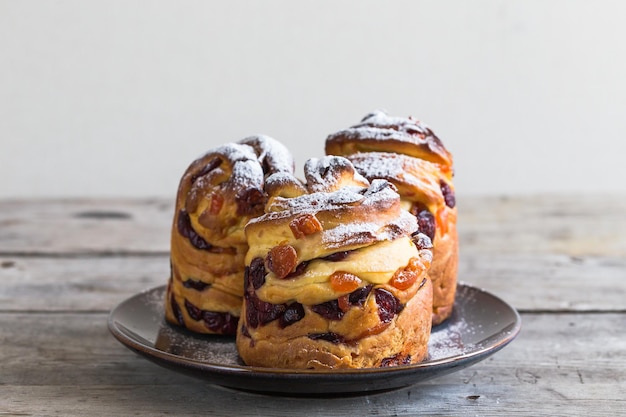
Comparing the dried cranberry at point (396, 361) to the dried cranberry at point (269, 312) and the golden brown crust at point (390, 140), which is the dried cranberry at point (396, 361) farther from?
the golden brown crust at point (390, 140)

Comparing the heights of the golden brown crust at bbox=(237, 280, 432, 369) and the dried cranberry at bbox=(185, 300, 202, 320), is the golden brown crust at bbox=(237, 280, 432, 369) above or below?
above

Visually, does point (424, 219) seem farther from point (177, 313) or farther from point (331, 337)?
point (177, 313)

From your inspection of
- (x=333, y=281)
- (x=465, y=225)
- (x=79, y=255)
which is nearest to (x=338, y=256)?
(x=333, y=281)

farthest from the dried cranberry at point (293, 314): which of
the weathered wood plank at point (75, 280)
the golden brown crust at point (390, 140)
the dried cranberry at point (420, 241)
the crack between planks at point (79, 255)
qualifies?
the crack between planks at point (79, 255)

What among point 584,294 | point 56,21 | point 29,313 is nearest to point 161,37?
point 56,21

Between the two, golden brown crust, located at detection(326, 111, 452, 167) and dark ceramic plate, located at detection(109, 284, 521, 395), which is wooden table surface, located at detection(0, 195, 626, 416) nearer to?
dark ceramic plate, located at detection(109, 284, 521, 395)

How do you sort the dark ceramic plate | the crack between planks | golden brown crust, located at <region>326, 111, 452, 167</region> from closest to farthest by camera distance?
the dark ceramic plate, golden brown crust, located at <region>326, 111, 452, 167</region>, the crack between planks

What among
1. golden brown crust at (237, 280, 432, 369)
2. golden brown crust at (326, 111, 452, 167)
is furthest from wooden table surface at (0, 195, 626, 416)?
golden brown crust at (326, 111, 452, 167)

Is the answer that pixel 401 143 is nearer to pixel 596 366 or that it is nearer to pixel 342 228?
pixel 342 228
